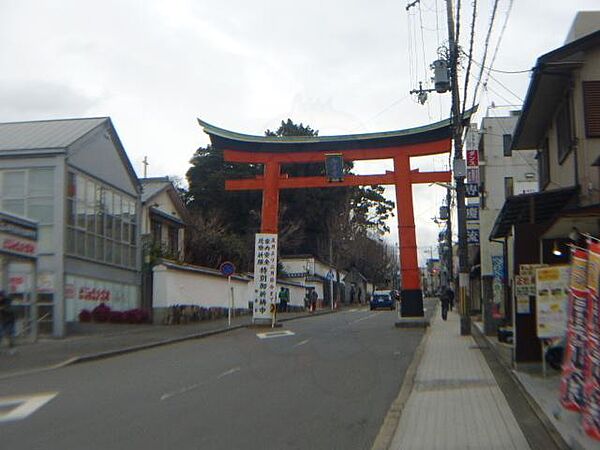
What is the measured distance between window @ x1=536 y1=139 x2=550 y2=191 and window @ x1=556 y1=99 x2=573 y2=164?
190cm

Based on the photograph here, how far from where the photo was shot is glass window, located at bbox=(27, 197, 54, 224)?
25.2m

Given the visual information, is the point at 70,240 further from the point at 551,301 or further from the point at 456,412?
the point at 456,412

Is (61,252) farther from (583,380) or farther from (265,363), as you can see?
(583,380)

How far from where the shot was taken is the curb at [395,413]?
881cm

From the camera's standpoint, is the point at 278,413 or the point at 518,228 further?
the point at 518,228

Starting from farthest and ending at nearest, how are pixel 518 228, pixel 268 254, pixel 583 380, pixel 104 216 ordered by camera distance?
pixel 268 254, pixel 104 216, pixel 518 228, pixel 583 380

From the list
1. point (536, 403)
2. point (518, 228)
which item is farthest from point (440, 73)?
point (536, 403)

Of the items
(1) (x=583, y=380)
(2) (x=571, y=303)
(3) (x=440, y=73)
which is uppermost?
(3) (x=440, y=73)

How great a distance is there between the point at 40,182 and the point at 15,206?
1.15 meters

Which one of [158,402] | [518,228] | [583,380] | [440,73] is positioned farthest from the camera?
[440,73]

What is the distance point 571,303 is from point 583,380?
0.92 m

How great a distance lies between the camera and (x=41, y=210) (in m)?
25.3

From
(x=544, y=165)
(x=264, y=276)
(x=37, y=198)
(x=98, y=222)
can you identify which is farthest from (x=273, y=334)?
(x=544, y=165)

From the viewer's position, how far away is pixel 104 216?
29.3 m
